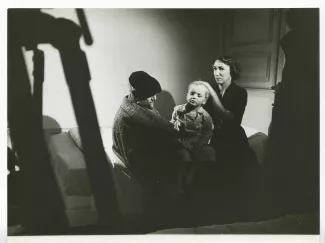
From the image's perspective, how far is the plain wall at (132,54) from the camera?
167cm

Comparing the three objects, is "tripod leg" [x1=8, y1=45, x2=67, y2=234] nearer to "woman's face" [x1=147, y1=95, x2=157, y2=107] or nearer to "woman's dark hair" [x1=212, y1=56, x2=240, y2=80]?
"woman's face" [x1=147, y1=95, x2=157, y2=107]

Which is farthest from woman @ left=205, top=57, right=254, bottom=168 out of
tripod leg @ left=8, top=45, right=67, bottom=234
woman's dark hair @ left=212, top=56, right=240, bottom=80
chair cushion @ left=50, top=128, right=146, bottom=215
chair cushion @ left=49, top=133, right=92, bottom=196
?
tripod leg @ left=8, top=45, right=67, bottom=234

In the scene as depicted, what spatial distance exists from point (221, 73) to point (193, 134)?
11.6 inches

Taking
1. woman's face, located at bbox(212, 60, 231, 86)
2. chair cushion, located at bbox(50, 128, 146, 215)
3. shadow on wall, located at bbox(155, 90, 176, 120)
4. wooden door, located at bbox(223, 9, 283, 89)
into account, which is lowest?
A: chair cushion, located at bbox(50, 128, 146, 215)

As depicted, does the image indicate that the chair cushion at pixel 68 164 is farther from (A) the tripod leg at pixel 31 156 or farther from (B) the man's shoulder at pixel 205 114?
(B) the man's shoulder at pixel 205 114

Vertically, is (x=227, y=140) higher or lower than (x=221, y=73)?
lower

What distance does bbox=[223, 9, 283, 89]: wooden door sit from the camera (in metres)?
1.68

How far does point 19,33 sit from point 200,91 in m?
0.82

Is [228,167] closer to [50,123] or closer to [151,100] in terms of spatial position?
[151,100]

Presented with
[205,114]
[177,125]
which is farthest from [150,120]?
[205,114]

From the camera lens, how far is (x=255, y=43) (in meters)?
1.69
